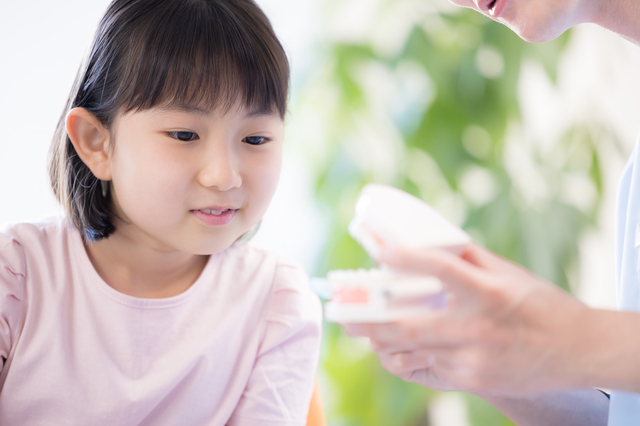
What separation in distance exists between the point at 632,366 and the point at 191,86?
0.55 metres

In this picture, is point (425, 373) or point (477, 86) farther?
point (477, 86)

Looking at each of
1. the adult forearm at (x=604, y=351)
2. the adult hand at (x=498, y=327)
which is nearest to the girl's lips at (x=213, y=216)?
the adult hand at (x=498, y=327)

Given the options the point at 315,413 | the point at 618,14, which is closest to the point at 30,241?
the point at 315,413

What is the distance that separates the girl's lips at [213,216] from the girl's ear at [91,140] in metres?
0.15

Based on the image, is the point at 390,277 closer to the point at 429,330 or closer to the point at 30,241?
the point at 429,330

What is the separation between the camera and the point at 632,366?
43 cm

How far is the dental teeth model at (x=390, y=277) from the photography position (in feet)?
1.44

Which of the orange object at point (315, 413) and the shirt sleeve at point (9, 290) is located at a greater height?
the shirt sleeve at point (9, 290)

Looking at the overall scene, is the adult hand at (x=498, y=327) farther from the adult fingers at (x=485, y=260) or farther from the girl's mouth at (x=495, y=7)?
the girl's mouth at (x=495, y=7)

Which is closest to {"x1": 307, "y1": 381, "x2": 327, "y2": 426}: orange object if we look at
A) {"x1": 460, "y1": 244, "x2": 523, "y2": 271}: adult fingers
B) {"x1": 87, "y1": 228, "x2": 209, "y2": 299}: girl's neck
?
{"x1": 87, "y1": 228, "x2": 209, "y2": 299}: girl's neck

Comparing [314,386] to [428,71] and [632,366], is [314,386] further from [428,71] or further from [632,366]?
[428,71]

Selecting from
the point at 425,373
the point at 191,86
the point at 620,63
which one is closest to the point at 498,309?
the point at 425,373

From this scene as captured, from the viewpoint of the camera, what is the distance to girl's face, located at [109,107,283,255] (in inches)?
27.4

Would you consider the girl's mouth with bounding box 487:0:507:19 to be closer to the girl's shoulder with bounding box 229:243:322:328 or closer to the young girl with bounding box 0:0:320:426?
the young girl with bounding box 0:0:320:426
